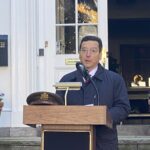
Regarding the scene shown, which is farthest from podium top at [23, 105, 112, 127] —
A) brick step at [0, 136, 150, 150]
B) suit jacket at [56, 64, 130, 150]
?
brick step at [0, 136, 150, 150]

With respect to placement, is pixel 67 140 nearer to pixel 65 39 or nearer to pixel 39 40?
pixel 39 40

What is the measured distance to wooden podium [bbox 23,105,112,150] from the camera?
154 inches

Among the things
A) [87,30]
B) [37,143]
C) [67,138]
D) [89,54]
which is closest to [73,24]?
[87,30]

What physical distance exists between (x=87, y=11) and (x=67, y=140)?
4729mm

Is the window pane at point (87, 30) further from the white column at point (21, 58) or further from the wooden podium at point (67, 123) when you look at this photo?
the wooden podium at point (67, 123)

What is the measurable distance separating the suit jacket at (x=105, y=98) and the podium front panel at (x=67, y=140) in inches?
8.1

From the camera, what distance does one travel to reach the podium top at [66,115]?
3.90 m

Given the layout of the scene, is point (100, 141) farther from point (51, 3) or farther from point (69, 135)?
point (51, 3)

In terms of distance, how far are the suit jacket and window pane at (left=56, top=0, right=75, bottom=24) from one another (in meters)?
4.21

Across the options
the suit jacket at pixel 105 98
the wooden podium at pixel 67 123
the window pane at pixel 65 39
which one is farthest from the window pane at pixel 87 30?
the wooden podium at pixel 67 123

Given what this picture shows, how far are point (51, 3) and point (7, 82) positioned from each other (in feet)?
4.05

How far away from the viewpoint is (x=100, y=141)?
4.24 metres

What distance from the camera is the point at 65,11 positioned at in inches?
339

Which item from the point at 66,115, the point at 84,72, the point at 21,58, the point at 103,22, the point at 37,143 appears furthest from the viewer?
the point at 103,22
